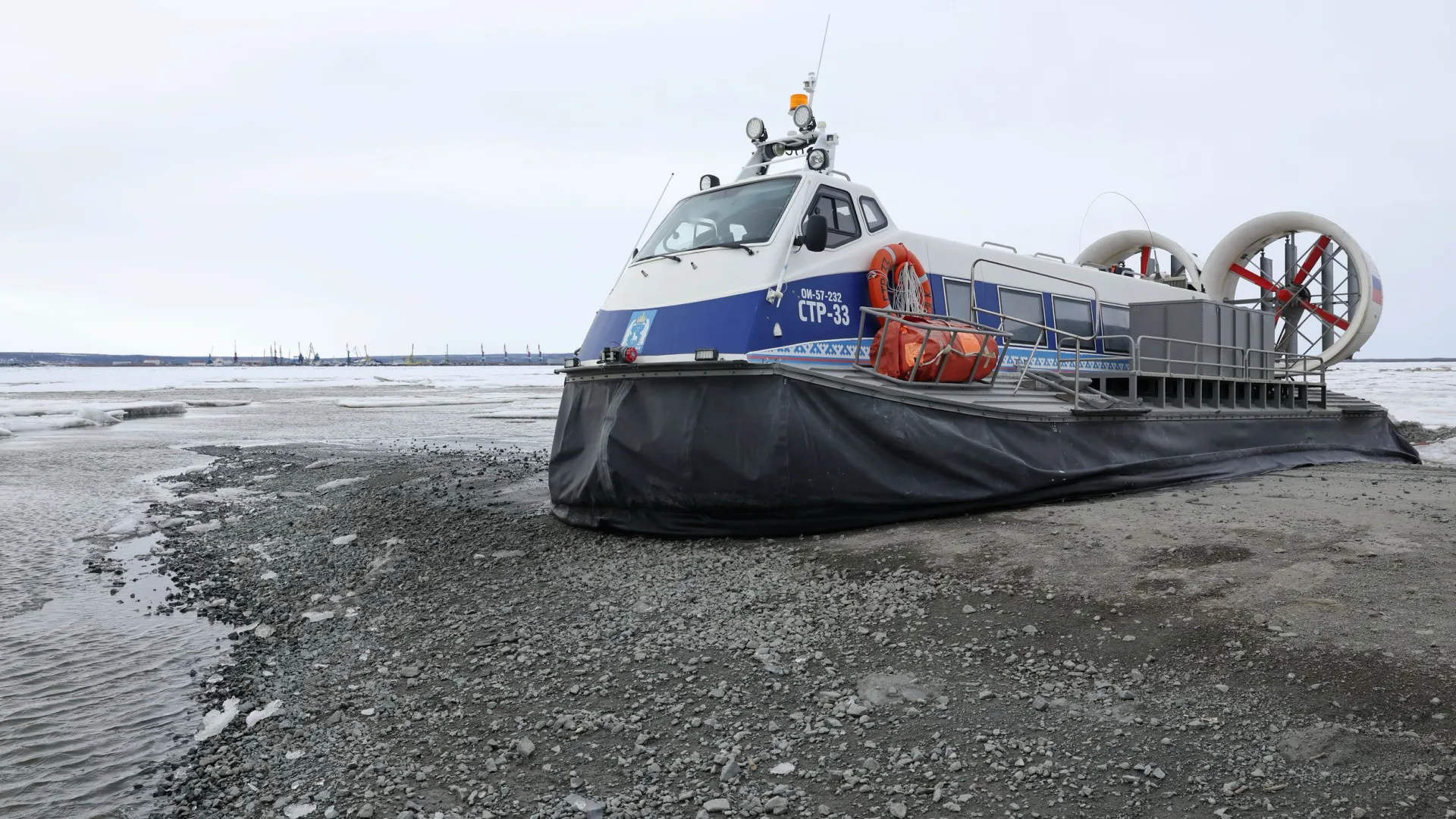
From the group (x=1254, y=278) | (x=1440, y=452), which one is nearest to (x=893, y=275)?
(x=1254, y=278)

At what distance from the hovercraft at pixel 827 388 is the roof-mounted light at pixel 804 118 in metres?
0.02

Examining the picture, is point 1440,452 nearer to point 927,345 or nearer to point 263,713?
point 927,345

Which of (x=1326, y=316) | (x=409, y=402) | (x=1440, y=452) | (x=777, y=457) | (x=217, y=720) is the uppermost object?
(x=1326, y=316)

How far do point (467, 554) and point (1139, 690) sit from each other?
3.89m

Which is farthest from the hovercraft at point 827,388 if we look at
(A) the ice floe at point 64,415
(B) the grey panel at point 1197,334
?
(A) the ice floe at point 64,415

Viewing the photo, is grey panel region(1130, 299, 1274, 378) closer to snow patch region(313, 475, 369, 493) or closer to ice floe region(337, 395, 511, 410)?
snow patch region(313, 475, 369, 493)

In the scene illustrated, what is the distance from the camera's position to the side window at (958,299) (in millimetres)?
7227

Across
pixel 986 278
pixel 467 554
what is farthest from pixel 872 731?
pixel 986 278

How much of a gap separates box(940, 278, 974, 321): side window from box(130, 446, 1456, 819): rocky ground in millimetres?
2112

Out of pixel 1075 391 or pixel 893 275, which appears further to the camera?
pixel 1075 391

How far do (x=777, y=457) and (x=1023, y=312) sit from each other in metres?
3.84

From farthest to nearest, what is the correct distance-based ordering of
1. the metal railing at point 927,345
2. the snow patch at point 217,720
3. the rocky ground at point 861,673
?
the metal railing at point 927,345
the snow patch at point 217,720
the rocky ground at point 861,673

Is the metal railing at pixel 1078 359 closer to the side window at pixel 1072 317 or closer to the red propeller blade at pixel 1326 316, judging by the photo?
the side window at pixel 1072 317

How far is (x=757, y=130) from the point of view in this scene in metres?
7.34
